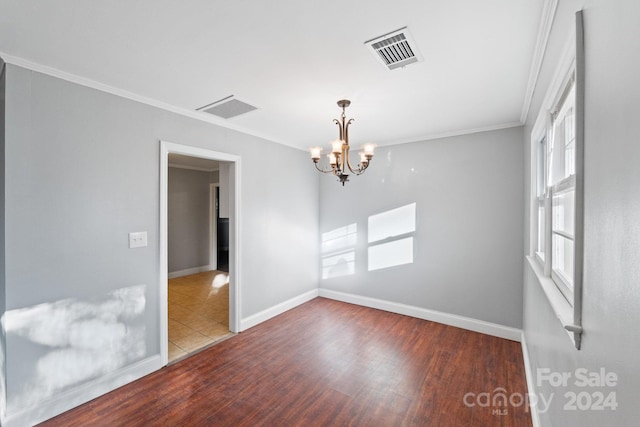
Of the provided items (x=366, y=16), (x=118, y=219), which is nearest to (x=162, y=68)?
(x=118, y=219)

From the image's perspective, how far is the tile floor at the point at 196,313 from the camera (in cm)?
322

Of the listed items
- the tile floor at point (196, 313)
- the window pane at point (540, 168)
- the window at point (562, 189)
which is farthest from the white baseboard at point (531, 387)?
the tile floor at point (196, 313)

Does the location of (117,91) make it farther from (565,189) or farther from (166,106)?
(565,189)

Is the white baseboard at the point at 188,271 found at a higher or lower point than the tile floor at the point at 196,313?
higher

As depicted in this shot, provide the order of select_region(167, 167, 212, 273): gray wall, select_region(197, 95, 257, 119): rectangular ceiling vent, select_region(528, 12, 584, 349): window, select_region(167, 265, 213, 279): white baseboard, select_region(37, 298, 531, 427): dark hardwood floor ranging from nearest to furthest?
select_region(528, 12, 584, 349): window < select_region(37, 298, 531, 427): dark hardwood floor < select_region(197, 95, 257, 119): rectangular ceiling vent < select_region(167, 265, 213, 279): white baseboard < select_region(167, 167, 212, 273): gray wall

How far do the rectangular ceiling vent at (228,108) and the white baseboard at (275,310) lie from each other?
249 centimetres

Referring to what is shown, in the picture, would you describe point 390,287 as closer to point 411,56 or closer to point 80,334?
point 411,56

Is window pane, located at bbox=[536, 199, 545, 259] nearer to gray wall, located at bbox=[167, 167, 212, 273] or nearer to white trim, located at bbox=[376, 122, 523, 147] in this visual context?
white trim, located at bbox=[376, 122, 523, 147]

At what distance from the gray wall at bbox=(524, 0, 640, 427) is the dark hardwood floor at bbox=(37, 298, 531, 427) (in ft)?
4.64

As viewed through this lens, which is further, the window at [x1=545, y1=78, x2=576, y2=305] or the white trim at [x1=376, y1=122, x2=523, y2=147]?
the white trim at [x1=376, y1=122, x2=523, y2=147]

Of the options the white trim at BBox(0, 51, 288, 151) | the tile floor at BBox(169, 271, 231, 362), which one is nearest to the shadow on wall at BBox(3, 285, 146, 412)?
the tile floor at BBox(169, 271, 231, 362)

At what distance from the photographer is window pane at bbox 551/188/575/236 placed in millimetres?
1470

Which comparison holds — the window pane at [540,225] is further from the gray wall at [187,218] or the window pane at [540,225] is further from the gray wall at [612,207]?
the gray wall at [187,218]

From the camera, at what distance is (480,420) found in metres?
2.08
